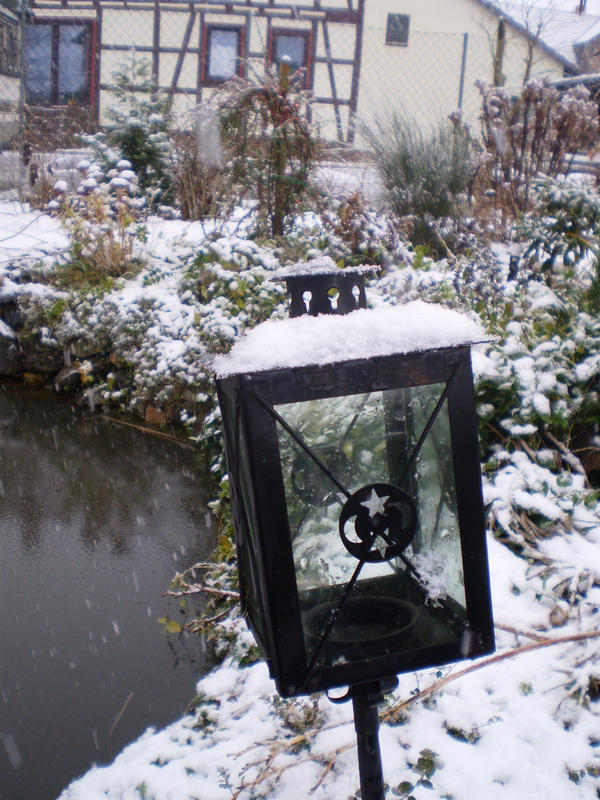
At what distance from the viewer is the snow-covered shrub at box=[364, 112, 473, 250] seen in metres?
5.31

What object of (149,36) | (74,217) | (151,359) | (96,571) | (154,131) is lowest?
(96,571)

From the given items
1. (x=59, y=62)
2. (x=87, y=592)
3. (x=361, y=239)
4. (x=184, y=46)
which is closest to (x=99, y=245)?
(x=361, y=239)

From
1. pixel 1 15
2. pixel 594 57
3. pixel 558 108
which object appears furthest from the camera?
pixel 594 57

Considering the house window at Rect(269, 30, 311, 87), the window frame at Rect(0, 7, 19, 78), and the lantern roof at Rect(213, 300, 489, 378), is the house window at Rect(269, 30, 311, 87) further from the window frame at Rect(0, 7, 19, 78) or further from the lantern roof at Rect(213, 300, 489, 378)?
the lantern roof at Rect(213, 300, 489, 378)

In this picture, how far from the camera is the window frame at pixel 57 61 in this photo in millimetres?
13453

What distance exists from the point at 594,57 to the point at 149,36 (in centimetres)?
1025

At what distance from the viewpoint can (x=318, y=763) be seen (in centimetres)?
167

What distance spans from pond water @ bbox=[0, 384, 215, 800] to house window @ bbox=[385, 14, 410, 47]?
40.6 ft

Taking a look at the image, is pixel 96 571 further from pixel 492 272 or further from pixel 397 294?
pixel 492 272

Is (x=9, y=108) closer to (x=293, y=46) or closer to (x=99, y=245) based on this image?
(x=293, y=46)

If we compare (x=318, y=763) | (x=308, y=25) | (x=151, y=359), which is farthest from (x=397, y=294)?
(x=308, y=25)

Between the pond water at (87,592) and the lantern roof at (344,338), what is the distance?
1564mm

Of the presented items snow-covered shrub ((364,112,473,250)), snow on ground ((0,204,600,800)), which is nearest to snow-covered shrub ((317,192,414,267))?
snow-covered shrub ((364,112,473,250))

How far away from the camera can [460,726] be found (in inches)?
67.2
